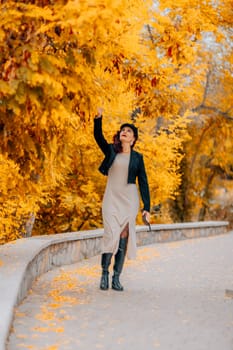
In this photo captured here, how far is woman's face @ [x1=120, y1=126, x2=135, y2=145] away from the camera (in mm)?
7277

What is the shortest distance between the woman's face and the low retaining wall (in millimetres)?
1648

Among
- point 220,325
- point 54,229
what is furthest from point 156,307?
point 54,229

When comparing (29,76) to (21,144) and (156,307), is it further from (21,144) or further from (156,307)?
(156,307)

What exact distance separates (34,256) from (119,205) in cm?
113

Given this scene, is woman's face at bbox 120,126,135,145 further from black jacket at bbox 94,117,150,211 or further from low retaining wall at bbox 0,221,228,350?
low retaining wall at bbox 0,221,228,350

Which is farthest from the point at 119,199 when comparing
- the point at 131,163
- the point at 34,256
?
the point at 34,256

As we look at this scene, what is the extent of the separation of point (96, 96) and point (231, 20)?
16.2ft

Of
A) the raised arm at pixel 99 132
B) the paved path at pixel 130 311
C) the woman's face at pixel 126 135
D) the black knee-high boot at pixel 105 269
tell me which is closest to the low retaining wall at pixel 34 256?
the paved path at pixel 130 311

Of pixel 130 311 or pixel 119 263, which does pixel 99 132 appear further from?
pixel 130 311

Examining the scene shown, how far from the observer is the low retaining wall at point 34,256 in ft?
16.5

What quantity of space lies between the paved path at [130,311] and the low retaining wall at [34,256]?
0.62ft

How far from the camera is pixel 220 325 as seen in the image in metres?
5.46

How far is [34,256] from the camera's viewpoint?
7410 millimetres

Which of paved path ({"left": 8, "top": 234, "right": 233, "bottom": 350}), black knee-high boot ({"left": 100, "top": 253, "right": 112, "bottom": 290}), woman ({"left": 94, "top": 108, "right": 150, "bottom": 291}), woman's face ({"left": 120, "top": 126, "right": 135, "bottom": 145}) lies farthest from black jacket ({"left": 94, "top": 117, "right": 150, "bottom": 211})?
paved path ({"left": 8, "top": 234, "right": 233, "bottom": 350})
